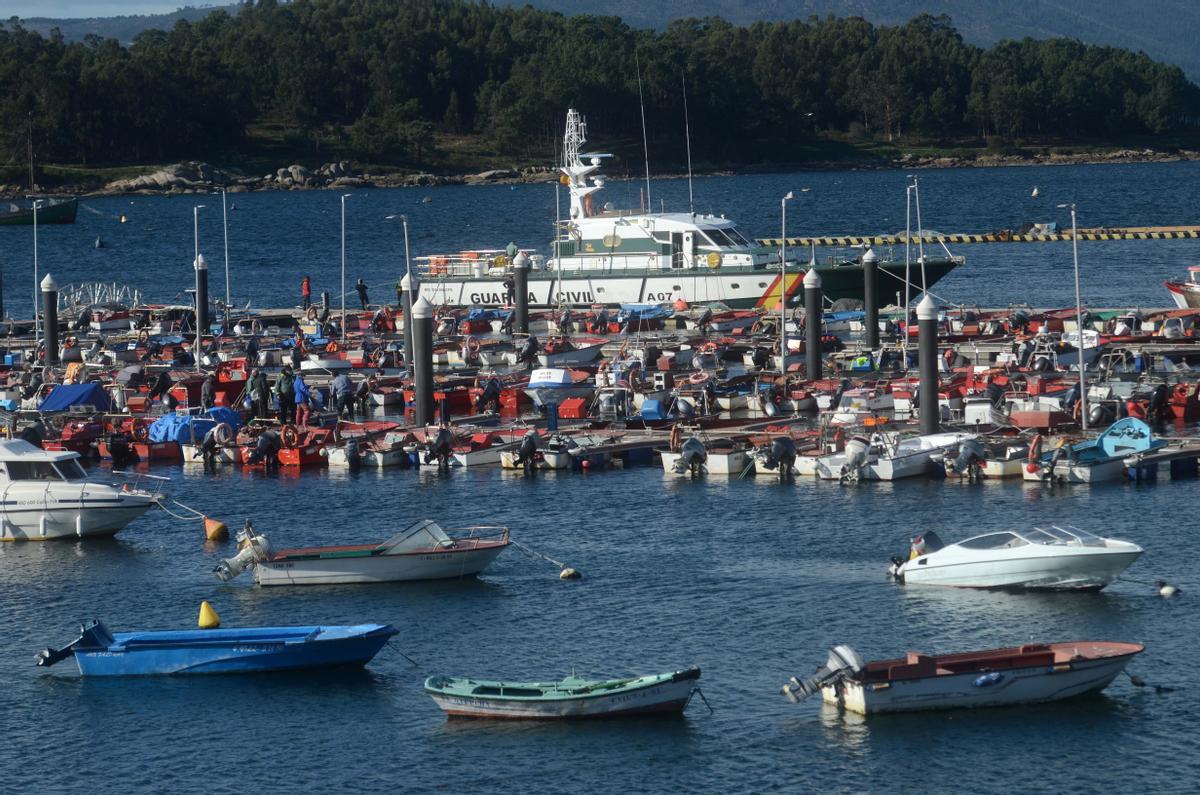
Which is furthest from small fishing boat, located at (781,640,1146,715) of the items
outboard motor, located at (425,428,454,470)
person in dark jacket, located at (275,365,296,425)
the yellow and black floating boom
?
the yellow and black floating boom

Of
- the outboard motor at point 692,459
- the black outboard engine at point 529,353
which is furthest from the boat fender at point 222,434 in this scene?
the black outboard engine at point 529,353

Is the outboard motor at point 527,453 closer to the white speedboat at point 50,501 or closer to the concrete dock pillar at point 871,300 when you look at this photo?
the white speedboat at point 50,501

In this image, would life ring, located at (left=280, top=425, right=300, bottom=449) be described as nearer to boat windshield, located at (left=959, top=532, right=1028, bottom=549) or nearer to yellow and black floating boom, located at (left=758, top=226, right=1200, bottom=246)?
boat windshield, located at (left=959, top=532, right=1028, bottom=549)

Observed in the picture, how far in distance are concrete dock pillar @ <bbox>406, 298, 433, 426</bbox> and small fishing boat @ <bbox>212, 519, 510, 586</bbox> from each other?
16705mm

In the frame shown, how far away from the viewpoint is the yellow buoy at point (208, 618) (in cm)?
3788

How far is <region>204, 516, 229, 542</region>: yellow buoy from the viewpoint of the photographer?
45906mm

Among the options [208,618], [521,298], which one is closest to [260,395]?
[521,298]

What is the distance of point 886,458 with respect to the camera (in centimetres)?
4900

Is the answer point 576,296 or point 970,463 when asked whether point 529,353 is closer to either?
point 576,296

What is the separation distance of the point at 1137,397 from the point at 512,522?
67.6 feet

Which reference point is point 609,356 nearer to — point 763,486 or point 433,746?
point 763,486

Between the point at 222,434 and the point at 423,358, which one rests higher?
the point at 423,358

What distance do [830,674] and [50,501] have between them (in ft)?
74.2

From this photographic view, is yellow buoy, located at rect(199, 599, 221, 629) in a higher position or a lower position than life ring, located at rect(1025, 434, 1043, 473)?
lower
